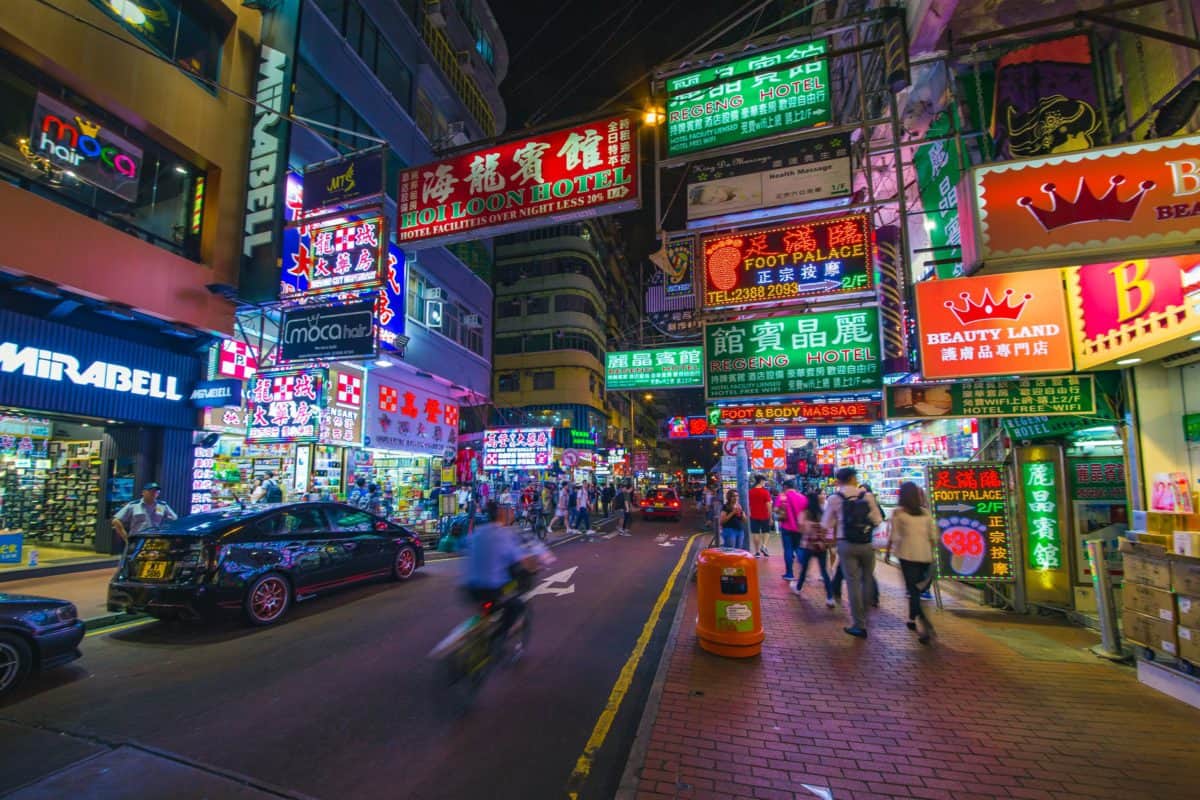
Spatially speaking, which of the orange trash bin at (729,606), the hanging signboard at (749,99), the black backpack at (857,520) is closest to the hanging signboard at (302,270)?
the hanging signboard at (749,99)

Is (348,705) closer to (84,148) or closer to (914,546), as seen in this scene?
(914,546)

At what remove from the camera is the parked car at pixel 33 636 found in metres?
4.88

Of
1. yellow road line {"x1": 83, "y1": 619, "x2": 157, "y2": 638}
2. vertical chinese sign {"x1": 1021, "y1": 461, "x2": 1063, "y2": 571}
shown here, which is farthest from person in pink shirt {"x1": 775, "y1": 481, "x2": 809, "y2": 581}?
yellow road line {"x1": 83, "y1": 619, "x2": 157, "y2": 638}

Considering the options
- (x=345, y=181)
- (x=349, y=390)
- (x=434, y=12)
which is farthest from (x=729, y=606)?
(x=434, y=12)

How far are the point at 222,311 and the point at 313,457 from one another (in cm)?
450

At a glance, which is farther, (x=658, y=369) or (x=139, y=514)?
(x=658, y=369)

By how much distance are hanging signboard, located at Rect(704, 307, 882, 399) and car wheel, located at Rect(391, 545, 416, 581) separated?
263 inches

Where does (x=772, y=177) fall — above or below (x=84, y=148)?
below

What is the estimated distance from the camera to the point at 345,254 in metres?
12.1

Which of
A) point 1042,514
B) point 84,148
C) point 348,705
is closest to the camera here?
point 348,705

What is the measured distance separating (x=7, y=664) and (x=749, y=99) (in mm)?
11388

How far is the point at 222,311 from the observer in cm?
1286

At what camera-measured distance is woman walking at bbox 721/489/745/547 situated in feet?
34.1

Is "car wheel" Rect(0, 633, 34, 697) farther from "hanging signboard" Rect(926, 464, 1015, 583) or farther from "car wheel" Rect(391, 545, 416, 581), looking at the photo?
"hanging signboard" Rect(926, 464, 1015, 583)
